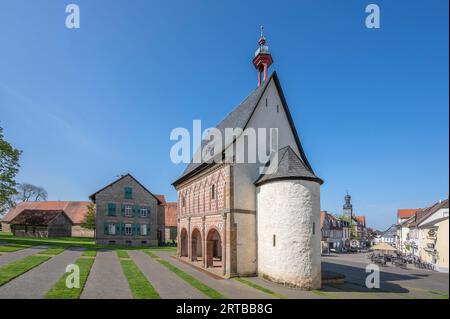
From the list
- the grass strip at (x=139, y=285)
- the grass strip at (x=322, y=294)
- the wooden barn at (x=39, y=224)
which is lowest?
the wooden barn at (x=39, y=224)

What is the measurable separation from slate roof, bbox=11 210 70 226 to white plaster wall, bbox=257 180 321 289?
48397mm

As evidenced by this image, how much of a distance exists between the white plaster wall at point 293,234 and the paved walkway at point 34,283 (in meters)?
11.9

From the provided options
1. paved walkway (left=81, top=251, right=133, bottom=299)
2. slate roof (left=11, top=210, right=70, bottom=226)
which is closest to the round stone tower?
paved walkway (left=81, top=251, right=133, bottom=299)

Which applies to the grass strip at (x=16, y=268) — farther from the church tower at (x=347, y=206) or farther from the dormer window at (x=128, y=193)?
the church tower at (x=347, y=206)

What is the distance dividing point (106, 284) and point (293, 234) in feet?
33.9

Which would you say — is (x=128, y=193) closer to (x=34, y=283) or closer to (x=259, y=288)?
(x=34, y=283)

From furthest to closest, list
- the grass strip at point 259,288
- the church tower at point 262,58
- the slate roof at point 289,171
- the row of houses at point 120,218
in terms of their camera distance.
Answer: the row of houses at point 120,218 < the church tower at point 262,58 < the slate roof at point 289,171 < the grass strip at point 259,288

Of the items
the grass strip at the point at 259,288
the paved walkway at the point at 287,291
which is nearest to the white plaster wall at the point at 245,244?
the grass strip at the point at 259,288

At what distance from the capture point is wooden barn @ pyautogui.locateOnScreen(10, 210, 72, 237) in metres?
53.1

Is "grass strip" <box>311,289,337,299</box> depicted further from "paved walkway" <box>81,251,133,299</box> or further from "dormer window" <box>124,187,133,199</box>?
"dormer window" <box>124,187,133,199</box>

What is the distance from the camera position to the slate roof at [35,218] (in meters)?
53.4

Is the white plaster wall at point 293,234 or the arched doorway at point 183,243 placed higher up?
the white plaster wall at point 293,234

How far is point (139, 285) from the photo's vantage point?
15.3 m

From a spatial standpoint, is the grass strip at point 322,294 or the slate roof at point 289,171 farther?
the slate roof at point 289,171
